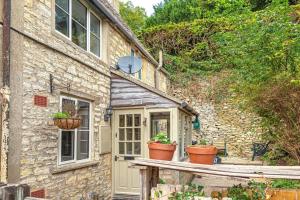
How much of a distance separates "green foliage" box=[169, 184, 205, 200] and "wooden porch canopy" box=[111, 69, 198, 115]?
4592 millimetres

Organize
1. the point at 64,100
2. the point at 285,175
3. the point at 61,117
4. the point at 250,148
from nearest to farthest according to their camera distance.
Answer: the point at 285,175 < the point at 61,117 < the point at 64,100 < the point at 250,148

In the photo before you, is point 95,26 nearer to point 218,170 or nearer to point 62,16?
point 62,16

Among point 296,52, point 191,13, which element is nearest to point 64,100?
point 296,52

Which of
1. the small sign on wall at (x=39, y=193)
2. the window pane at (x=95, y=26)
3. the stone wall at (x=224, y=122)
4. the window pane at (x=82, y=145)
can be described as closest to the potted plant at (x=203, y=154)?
the small sign on wall at (x=39, y=193)

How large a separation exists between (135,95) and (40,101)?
367cm

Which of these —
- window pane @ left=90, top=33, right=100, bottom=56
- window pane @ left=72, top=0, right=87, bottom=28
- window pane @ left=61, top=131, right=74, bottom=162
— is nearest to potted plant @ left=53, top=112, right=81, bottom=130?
window pane @ left=61, top=131, right=74, bottom=162

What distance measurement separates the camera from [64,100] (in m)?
6.61

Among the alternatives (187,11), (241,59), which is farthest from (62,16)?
(187,11)

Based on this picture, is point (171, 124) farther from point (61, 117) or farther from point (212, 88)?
point (212, 88)

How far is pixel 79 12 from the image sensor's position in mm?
7531

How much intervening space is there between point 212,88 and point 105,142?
10.3m

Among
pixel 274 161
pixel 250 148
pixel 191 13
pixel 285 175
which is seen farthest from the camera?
pixel 191 13

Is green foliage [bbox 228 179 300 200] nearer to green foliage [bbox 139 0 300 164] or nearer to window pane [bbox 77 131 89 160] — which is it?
window pane [bbox 77 131 89 160]

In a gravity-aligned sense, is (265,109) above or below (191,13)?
below
